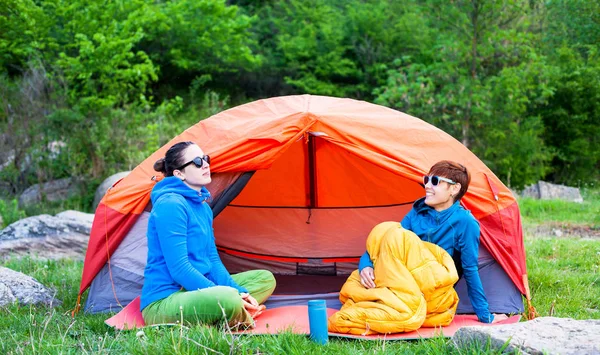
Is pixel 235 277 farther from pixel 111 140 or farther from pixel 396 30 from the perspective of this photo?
pixel 396 30

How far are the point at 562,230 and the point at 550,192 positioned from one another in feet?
10.7

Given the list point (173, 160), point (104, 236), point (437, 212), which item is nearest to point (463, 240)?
point (437, 212)

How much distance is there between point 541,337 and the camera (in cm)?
265

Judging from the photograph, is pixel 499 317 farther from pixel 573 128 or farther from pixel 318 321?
pixel 573 128

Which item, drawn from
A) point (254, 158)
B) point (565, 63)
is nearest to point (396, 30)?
point (565, 63)

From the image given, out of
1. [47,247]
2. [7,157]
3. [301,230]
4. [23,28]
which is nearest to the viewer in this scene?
[301,230]

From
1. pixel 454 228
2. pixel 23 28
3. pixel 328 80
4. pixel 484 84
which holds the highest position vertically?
pixel 23 28

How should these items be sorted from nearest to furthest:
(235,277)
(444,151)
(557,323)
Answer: (557,323)
(235,277)
(444,151)

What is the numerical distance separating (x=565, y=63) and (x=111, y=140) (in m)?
8.24

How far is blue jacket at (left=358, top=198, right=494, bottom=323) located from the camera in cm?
386

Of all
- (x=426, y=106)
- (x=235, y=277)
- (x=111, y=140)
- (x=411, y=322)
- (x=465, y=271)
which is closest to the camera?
(x=411, y=322)

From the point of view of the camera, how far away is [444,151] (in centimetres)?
441

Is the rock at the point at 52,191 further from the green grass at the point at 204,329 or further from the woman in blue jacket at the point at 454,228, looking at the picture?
the woman in blue jacket at the point at 454,228

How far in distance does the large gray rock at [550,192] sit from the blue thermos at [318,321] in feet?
24.5
